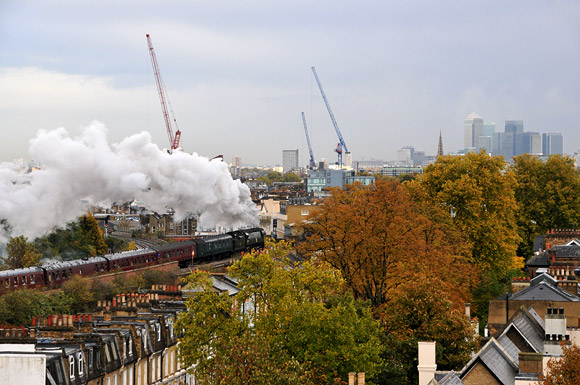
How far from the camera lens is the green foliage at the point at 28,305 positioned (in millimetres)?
67938

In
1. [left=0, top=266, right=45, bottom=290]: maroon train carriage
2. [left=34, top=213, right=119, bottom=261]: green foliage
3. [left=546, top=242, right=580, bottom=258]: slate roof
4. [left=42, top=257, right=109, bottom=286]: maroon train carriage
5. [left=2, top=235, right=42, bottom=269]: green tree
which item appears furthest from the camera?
[left=34, top=213, right=119, bottom=261]: green foliage

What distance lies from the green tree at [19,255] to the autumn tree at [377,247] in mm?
43807

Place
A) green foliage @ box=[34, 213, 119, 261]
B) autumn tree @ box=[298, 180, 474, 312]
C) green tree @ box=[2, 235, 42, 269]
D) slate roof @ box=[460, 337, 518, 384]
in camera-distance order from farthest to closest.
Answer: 1. green foliage @ box=[34, 213, 119, 261]
2. green tree @ box=[2, 235, 42, 269]
3. autumn tree @ box=[298, 180, 474, 312]
4. slate roof @ box=[460, 337, 518, 384]

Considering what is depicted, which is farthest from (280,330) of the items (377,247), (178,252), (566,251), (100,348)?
(178,252)

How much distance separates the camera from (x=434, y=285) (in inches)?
1692

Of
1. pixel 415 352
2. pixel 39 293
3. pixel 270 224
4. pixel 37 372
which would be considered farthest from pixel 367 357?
pixel 270 224

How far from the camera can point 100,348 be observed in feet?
132

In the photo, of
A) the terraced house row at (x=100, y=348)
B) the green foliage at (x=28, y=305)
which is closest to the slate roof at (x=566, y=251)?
the terraced house row at (x=100, y=348)

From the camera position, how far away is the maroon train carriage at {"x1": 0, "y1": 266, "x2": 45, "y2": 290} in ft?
256

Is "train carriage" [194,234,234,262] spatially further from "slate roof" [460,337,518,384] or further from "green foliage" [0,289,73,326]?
"slate roof" [460,337,518,384]

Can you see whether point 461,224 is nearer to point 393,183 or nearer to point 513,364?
point 393,183

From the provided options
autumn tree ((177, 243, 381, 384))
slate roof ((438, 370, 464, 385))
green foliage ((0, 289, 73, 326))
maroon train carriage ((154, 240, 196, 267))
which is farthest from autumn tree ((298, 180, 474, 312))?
maroon train carriage ((154, 240, 196, 267))

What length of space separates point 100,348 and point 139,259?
57.7 m

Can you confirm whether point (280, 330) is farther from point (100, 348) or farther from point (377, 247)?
point (377, 247)
